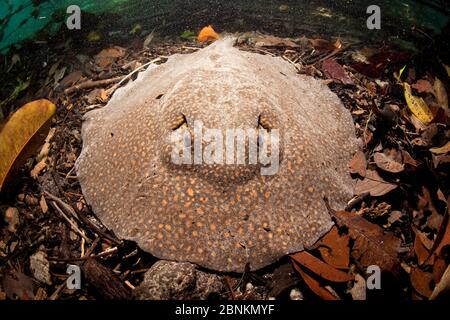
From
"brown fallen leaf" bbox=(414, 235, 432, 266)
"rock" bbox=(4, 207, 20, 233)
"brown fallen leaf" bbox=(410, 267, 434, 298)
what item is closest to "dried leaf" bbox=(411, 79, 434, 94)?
"brown fallen leaf" bbox=(414, 235, 432, 266)

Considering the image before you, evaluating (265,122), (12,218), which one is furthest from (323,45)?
(12,218)

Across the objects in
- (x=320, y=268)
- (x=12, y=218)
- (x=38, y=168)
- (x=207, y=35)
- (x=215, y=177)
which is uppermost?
(x=207, y=35)

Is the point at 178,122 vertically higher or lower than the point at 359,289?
higher

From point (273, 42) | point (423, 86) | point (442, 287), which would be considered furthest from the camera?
point (273, 42)

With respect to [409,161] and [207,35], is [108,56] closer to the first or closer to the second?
[207,35]

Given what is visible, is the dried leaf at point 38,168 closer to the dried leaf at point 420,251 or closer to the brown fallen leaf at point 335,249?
the brown fallen leaf at point 335,249

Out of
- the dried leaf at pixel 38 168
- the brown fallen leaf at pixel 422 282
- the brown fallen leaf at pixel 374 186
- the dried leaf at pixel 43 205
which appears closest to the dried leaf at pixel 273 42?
the brown fallen leaf at pixel 374 186

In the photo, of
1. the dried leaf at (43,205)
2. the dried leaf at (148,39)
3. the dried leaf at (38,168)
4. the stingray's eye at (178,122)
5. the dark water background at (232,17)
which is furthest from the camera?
the dark water background at (232,17)
